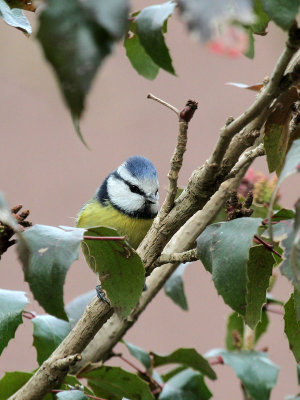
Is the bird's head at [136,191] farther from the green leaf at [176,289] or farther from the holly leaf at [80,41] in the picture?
the holly leaf at [80,41]

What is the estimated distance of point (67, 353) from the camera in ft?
2.41

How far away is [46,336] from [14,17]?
436 mm

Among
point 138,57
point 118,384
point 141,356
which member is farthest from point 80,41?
point 141,356

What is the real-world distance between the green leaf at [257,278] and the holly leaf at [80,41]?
0.40 meters

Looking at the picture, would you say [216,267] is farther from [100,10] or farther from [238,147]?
[100,10]

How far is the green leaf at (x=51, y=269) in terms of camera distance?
19.4 inches

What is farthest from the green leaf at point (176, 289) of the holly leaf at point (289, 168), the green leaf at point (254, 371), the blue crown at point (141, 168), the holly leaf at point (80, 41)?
the holly leaf at point (80, 41)

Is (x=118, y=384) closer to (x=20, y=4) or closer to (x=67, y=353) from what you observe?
(x=67, y=353)

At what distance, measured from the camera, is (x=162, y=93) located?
82.9 inches

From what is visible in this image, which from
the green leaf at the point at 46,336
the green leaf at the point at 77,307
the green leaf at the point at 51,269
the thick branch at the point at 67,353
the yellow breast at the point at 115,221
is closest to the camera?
the green leaf at the point at 51,269

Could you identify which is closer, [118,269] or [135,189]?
[118,269]

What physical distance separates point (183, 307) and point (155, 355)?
0.17 m

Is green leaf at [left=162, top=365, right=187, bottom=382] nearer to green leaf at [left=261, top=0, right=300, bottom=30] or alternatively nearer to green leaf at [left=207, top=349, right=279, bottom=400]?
green leaf at [left=207, top=349, right=279, bottom=400]

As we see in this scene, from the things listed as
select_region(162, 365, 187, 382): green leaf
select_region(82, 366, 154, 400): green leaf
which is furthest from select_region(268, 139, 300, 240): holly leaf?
select_region(162, 365, 187, 382): green leaf
